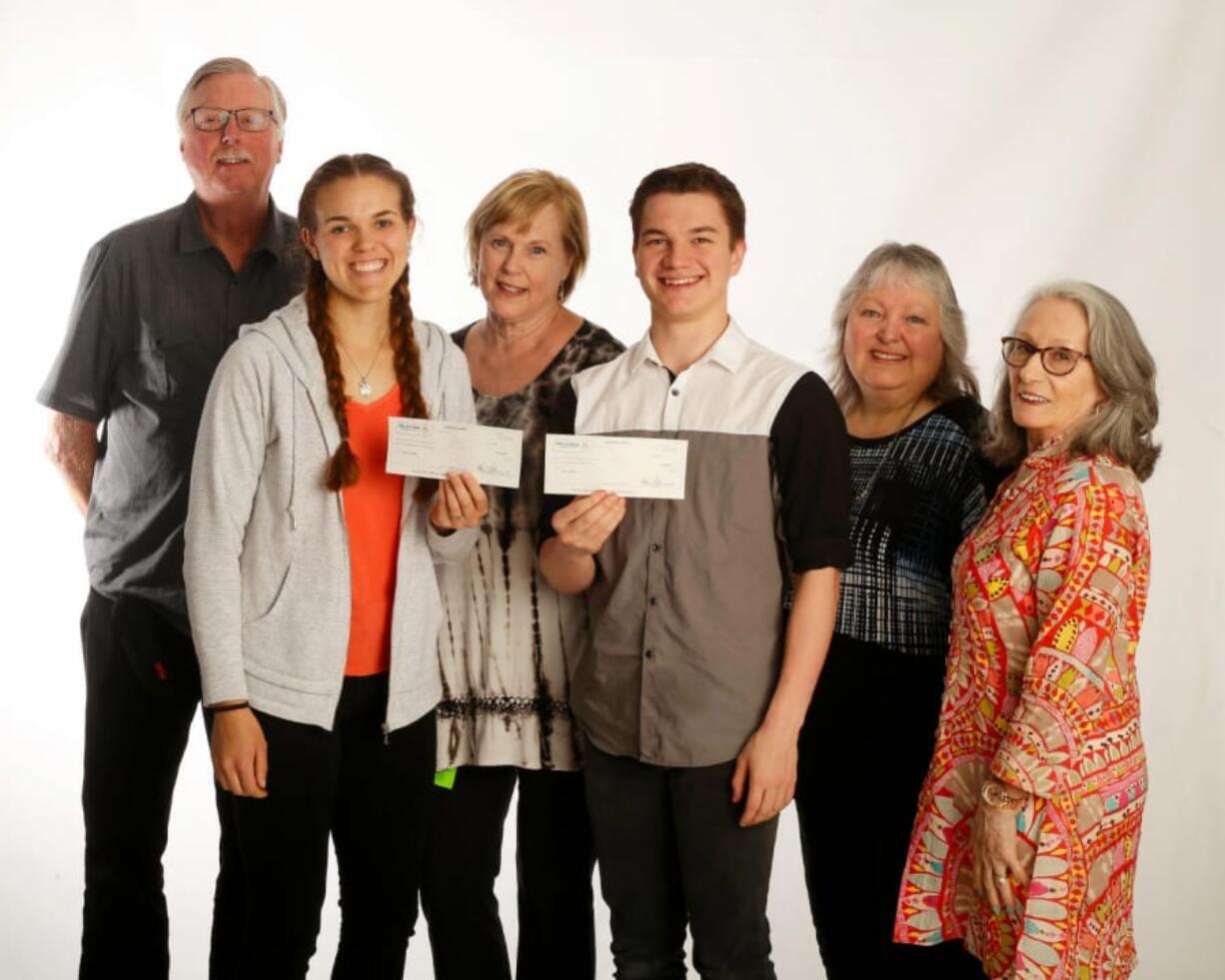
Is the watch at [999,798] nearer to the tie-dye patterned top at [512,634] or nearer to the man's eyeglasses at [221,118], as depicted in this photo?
the tie-dye patterned top at [512,634]

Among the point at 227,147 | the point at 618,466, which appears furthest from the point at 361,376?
the point at 227,147

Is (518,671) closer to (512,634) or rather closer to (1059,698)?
(512,634)

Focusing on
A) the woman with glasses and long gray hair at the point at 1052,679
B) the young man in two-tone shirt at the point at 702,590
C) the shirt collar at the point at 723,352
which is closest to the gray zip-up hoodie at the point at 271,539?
the young man in two-tone shirt at the point at 702,590

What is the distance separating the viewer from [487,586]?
241 cm

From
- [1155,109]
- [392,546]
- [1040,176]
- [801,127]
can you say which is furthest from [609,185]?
[392,546]

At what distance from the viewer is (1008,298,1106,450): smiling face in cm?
204

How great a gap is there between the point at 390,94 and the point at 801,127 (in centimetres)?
104

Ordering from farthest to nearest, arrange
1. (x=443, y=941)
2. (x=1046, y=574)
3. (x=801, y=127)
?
(x=801, y=127) < (x=443, y=941) < (x=1046, y=574)

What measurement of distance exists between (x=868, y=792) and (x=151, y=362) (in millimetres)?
1563

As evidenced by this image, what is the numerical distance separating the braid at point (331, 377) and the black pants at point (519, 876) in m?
0.63

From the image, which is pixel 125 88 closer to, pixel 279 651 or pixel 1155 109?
pixel 279 651

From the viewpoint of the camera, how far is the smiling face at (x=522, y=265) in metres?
2.44

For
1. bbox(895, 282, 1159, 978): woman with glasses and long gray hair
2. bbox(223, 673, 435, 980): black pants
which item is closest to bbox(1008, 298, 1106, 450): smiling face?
bbox(895, 282, 1159, 978): woman with glasses and long gray hair

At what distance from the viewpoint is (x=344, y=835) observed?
7.41 feet
